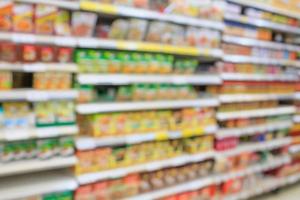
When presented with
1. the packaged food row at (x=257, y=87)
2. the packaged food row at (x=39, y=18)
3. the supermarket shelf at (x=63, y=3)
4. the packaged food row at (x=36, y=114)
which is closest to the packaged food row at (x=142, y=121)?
the packaged food row at (x=36, y=114)

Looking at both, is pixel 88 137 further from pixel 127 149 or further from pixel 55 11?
pixel 55 11

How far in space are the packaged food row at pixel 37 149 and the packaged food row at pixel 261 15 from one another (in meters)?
2.01

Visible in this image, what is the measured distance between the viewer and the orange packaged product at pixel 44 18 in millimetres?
2172

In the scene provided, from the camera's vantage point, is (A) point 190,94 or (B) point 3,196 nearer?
(B) point 3,196

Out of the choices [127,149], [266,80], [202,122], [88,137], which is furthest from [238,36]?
[88,137]

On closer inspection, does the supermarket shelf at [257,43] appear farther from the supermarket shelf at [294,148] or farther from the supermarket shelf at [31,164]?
the supermarket shelf at [31,164]

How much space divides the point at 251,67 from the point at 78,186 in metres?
2.22

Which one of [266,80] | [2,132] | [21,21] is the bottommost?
[2,132]

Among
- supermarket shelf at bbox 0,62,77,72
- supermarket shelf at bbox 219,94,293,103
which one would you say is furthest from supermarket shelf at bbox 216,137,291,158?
supermarket shelf at bbox 0,62,77,72

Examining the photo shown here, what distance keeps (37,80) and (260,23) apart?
2459mm

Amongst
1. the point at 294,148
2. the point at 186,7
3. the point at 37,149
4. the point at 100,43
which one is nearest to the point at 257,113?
the point at 294,148

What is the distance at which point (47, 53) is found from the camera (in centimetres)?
219

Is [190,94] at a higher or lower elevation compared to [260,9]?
lower

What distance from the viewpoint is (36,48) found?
214 centimetres
